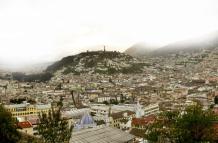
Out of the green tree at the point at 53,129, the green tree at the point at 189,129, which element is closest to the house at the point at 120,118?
the green tree at the point at 189,129

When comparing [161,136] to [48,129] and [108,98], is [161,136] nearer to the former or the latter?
[48,129]

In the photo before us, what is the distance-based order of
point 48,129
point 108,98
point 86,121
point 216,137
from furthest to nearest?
point 108,98
point 86,121
point 216,137
point 48,129

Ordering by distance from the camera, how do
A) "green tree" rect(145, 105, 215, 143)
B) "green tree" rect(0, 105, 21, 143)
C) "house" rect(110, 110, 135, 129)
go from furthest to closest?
"house" rect(110, 110, 135, 129), "green tree" rect(0, 105, 21, 143), "green tree" rect(145, 105, 215, 143)

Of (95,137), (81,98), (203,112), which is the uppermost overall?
(203,112)

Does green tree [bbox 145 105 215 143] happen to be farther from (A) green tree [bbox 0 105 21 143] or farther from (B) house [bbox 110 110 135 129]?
(B) house [bbox 110 110 135 129]

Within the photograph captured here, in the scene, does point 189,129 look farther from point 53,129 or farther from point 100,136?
point 53,129

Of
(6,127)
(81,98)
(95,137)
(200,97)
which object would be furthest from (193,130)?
(81,98)

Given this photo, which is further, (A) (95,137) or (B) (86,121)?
(B) (86,121)

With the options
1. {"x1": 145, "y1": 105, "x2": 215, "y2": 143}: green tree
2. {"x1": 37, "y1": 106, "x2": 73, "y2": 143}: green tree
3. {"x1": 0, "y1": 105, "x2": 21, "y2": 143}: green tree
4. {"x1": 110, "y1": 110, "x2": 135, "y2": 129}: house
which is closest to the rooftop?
{"x1": 145, "y1": 105, "x2": 215, "y2": 143}: green tree
